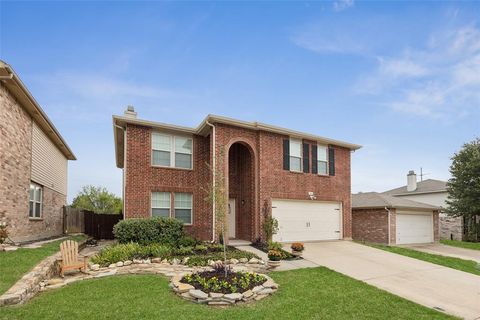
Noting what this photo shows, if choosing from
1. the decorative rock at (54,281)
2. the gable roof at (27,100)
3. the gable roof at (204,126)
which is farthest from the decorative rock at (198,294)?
the gable roof at (27,100)

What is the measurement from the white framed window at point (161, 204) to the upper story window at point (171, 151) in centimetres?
133

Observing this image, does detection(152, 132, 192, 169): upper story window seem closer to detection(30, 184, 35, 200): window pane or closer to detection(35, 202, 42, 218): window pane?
detection(30, 184, 35, 200): window pane

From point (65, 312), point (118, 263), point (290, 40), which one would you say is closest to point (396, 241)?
point (290, 40)

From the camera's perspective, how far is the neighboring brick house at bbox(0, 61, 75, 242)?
35.2ft

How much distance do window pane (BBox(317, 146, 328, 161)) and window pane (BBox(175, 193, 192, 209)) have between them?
7.03 m

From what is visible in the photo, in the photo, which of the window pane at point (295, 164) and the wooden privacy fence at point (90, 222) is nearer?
the window pane at point (295, 164)

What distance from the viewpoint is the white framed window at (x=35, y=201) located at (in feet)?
46.0

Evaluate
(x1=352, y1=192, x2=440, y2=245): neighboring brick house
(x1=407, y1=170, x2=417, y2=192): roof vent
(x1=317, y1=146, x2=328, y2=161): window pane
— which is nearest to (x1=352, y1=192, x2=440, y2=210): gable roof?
(x1=352, y1=192, x2=440, y2=245): neighboring brick house

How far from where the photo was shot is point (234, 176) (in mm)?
15875

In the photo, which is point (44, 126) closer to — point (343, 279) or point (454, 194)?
point (343, 279)

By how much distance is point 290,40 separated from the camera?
1365cm

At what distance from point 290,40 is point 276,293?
10.4 metres

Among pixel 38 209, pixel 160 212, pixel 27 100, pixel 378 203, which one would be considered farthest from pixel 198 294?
pixel 378 203

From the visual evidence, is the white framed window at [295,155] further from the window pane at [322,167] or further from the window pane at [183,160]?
the window pane at [183,160]
